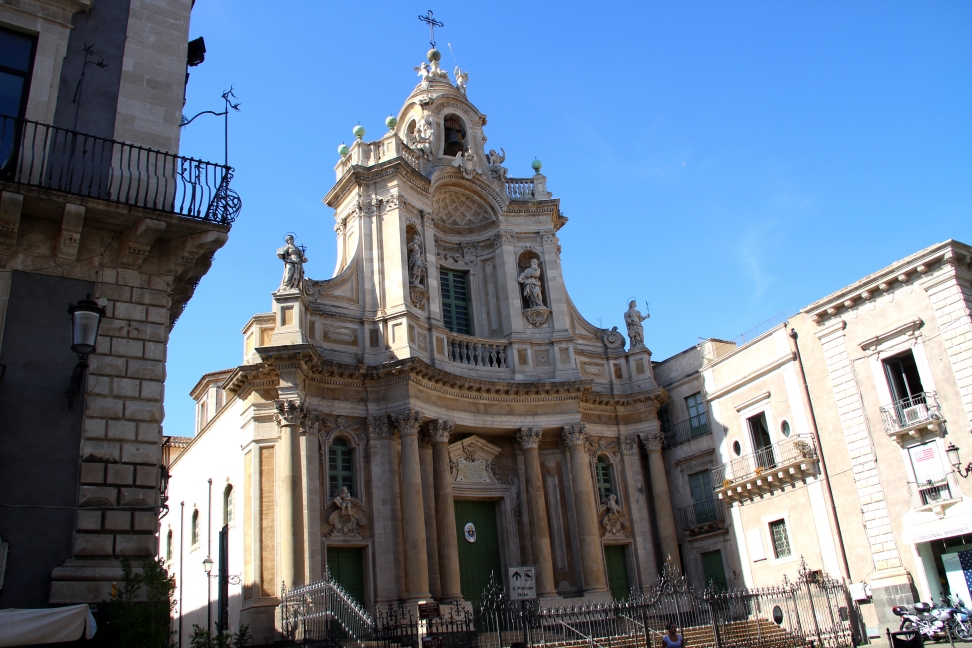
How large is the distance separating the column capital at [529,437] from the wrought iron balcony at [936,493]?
10099mm

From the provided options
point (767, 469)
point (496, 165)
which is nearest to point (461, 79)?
point (496, 165)

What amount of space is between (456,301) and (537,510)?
7.50 metres

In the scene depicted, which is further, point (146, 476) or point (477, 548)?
point (477, 548)

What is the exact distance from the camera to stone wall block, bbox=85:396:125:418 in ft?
32.2

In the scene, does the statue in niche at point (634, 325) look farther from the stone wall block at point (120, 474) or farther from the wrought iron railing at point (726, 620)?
the stone wall block at point (120, 474)

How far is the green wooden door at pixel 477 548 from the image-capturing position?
2338cm

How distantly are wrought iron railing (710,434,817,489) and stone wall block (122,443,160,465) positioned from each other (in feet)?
59.7

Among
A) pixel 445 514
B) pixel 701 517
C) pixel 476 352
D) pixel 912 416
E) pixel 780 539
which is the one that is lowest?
pixel 780 539

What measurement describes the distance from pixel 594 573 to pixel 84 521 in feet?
56.2

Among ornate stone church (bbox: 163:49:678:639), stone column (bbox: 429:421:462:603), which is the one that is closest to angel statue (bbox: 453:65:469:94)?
ornate stone church (bbox: 163:49:678:639)

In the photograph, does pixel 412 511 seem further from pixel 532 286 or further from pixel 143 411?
pixel 143 411

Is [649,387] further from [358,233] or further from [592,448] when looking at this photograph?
[358,233]

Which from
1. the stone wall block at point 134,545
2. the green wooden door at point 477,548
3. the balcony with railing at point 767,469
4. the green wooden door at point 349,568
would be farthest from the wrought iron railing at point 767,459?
the stone wall block at point 134,545

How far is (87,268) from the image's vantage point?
409 inches
